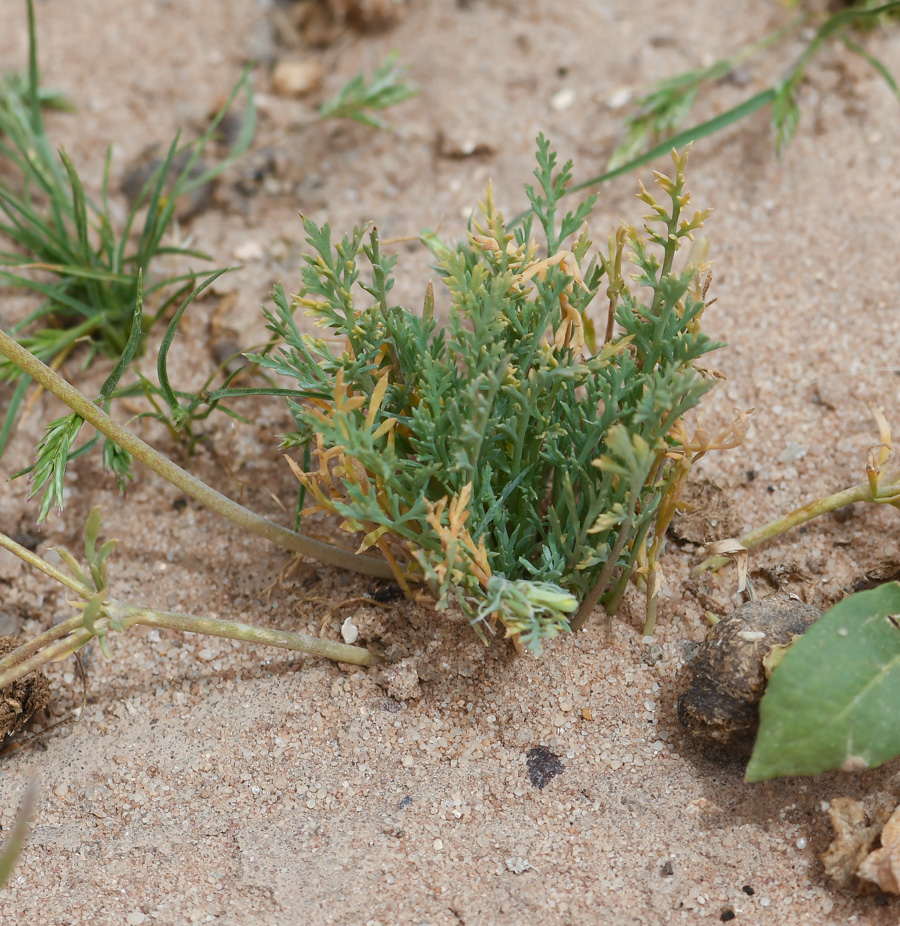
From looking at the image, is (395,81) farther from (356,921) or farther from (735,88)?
(356,921)

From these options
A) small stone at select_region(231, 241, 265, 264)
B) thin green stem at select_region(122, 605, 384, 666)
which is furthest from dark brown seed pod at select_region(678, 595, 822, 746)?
small stone at select_region(231, 241, 265, 264)

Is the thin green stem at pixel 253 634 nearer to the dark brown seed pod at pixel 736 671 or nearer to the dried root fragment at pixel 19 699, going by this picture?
the dried root fragment at pixel 19 699

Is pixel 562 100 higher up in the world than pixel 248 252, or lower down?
higher up

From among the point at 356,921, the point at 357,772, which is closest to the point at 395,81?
the point at 357,772

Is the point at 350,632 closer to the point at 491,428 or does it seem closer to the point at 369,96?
the point at 491,428

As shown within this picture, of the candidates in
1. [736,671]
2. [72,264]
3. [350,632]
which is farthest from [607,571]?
[72,264]
